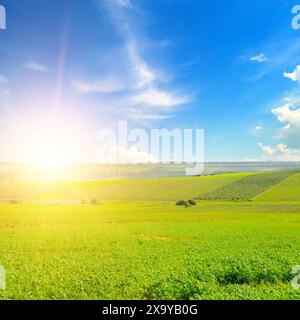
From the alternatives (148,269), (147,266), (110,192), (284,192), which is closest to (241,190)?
(284,192)

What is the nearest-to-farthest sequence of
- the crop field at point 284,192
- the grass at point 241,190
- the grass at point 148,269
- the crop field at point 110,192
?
the grass at point 148,269, the crop field at point 284,192, the grass at point 241,190, the crop field at point 110,192

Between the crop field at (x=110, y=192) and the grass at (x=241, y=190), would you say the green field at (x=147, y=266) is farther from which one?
the crop field at (x=110, y=192)

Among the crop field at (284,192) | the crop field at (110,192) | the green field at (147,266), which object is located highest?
the green field at (147,266)

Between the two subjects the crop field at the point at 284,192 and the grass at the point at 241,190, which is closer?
the crop field at the point at 284,192

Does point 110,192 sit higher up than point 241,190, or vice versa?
point 241,190

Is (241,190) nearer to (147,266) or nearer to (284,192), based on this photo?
(284,192)

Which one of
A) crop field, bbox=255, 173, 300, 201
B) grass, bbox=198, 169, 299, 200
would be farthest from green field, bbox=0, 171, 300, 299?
grass, bbox=198, 169, 299, 200

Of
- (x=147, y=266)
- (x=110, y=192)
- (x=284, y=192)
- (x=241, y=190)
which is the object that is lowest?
(x=110, y=192)

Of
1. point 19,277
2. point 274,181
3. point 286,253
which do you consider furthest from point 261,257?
point 274,181

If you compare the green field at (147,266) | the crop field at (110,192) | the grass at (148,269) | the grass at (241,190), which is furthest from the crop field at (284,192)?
the grass at (148,269)

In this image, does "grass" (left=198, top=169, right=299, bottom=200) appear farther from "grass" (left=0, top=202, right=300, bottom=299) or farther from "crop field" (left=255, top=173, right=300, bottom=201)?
"grass" (left=0, top=202, right=300, bottom=299)

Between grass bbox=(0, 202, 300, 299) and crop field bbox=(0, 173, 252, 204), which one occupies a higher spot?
grass bbox=(0, 202, 300, 299)

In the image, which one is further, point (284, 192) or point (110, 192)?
point (110, 192)
